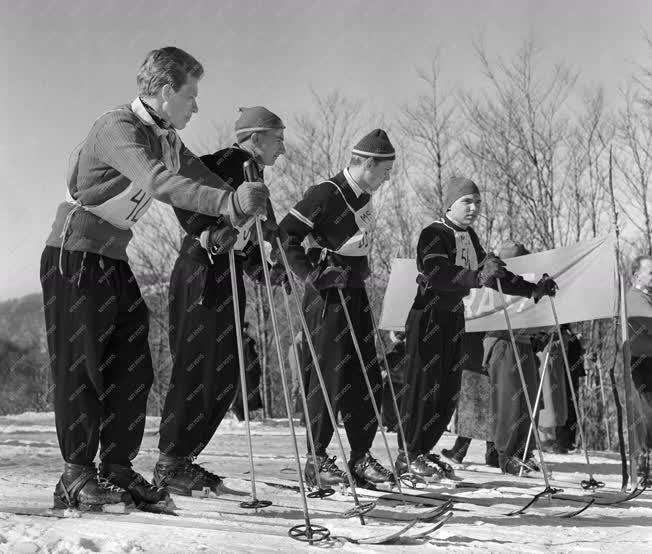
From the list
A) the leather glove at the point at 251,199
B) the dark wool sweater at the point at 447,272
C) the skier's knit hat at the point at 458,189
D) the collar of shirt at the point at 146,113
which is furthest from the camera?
the skier's knit hat at the point at 458,189

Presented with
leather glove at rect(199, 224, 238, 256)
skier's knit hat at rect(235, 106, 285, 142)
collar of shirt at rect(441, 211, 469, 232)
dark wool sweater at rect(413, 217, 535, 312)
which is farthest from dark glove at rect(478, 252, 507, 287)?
leather glove at rect(199, 224, 238, 256)

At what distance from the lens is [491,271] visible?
4.74 metres

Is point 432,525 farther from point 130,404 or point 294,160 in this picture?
point 294,160

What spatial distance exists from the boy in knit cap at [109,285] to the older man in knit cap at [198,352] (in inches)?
14.9

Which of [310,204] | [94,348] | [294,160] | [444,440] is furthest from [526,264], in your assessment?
[294,160]

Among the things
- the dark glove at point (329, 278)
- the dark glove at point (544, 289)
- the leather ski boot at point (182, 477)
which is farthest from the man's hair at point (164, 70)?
the dark glove at point (544, 289)

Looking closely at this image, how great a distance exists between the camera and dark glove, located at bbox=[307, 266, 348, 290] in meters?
4.48

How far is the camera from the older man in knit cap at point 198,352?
3658 millimetres

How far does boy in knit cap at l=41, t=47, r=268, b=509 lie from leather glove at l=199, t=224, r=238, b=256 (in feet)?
1.05

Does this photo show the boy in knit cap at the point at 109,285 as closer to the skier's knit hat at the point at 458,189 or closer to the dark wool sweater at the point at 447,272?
the dark wool sweater at the point at 447,272

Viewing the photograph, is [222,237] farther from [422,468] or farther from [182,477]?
[422,468]

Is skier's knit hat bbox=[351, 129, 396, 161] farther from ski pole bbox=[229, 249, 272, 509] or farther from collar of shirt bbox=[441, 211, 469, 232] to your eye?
ski pole bbox=[229, 249, 272, 509]

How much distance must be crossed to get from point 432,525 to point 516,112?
15182 millimetres

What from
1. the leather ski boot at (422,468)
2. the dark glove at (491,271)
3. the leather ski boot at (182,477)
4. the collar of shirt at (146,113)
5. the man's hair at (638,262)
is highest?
the collar of shirt at (146,113)
